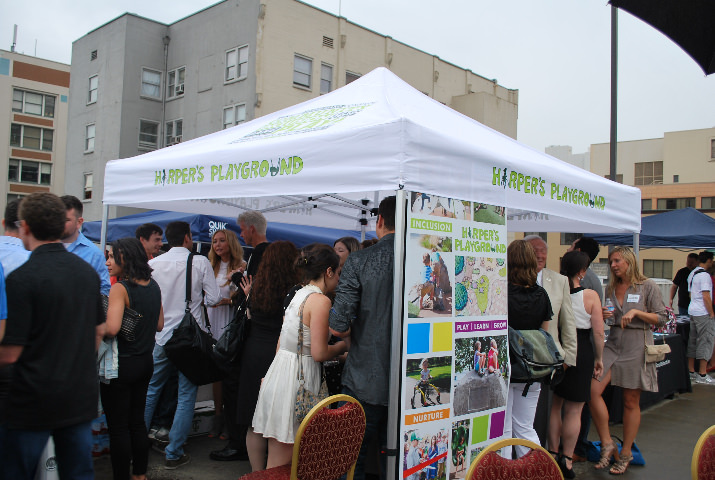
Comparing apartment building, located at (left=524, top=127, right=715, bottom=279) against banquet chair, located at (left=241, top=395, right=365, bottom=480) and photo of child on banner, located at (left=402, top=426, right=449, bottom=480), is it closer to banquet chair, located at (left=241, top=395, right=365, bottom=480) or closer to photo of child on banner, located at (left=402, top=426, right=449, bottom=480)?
photo of child on banner, located at (left=402, top=426, right=449, bottom=480)

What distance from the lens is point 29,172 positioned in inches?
1774

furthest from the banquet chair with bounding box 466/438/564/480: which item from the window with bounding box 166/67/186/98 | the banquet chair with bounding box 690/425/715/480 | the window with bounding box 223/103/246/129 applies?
the window with bounding box 166/67/186/98

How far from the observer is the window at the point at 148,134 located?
93.6 ft

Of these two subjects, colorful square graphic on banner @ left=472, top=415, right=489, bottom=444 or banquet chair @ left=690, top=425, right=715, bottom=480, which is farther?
colorful square graphic on banner @ left=472, top=415, right=489, bottom=444

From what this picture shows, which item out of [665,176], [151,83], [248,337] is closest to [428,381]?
[248,337]

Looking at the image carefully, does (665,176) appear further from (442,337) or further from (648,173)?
(442,337)

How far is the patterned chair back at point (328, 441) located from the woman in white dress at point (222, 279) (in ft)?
8.99

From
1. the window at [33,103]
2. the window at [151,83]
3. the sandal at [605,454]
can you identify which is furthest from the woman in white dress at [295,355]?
the window at [33,103]

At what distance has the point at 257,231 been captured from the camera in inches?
208

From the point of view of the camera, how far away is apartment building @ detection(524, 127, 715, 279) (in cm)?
4038

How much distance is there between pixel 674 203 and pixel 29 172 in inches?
2011

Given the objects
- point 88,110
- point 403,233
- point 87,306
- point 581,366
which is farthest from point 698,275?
point 88,110

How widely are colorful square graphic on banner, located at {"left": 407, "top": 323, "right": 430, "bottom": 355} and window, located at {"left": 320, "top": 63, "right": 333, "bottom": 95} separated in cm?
2491

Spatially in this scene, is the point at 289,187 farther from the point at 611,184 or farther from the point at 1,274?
the point at 611,184
